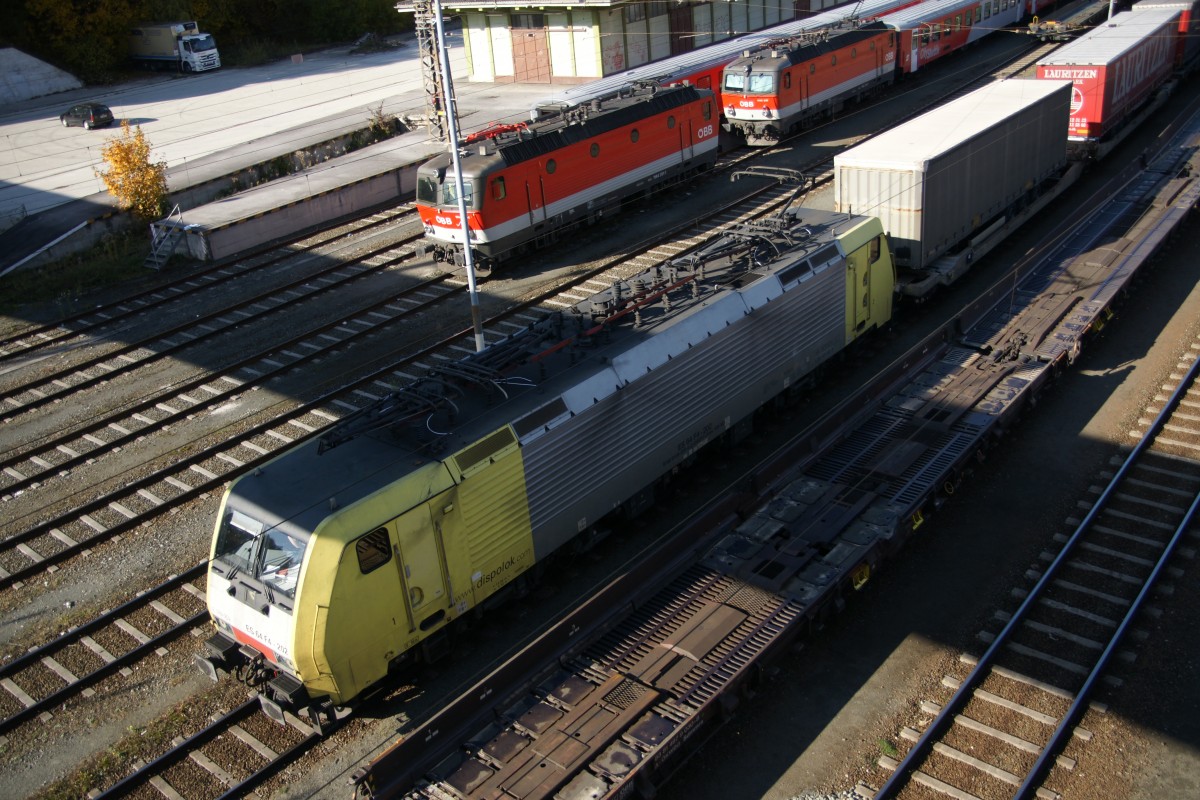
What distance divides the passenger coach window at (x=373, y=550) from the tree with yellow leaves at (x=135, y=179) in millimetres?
26674

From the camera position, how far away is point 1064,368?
1873 centimetres

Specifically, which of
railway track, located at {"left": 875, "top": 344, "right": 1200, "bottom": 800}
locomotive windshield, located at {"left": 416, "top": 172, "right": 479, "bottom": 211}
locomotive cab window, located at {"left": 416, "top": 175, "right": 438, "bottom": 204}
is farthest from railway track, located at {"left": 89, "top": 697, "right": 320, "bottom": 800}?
locomotive cab window, located at {"left": 416, "top": 175, "right": 438, "bottom": 204}

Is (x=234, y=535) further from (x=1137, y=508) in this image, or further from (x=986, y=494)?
(x=1137, y=508)

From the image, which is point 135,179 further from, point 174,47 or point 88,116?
point 174,47

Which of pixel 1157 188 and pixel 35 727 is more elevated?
pixel 1157 188

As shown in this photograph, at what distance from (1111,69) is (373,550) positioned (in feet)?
91.5

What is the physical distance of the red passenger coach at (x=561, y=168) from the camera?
84.3 ft

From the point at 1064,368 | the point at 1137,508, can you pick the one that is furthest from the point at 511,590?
the point at 1064,368

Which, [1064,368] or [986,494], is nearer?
[986,494]

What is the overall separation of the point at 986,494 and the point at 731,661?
20.9 feet

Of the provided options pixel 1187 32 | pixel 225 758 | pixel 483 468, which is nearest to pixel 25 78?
pixel 225 758

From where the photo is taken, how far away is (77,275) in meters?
29.8

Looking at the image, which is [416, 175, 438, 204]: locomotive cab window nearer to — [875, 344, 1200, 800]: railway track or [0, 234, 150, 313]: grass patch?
[0, 234, 150, 313]: grass patch

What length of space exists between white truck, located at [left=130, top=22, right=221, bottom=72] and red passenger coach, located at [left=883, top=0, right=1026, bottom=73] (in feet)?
139
